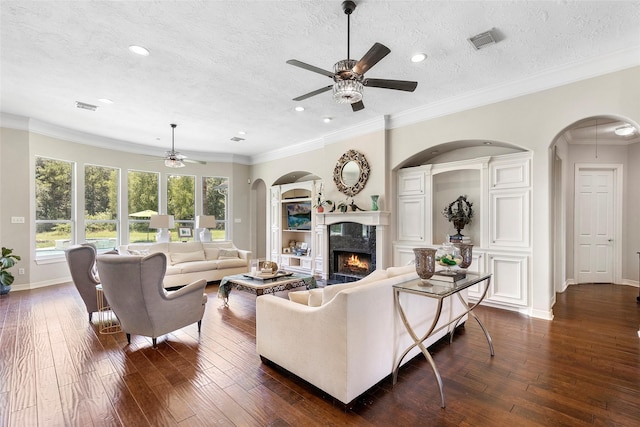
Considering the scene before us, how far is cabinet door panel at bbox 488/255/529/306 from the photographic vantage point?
13.9 ft

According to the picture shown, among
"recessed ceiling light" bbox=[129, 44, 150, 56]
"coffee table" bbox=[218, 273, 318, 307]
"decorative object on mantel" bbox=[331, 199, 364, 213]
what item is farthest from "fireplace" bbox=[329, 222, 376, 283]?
"recessed ceiling light" bbox=[129, 44, 150, 56]

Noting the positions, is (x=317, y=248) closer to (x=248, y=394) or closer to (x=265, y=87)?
(x=265, y=87)

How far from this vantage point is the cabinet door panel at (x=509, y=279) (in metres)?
4.23

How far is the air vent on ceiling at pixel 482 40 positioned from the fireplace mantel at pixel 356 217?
9.65 ft

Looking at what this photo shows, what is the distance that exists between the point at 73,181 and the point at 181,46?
512 cm

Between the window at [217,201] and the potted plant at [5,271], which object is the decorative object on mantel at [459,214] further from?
the potted plant at [5,271]

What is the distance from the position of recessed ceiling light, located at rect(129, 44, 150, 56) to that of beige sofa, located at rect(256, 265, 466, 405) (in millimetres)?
2897

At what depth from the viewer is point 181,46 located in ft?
10.7

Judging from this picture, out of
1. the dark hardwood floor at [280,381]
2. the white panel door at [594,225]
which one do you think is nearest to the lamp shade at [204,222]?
the dark hardwood floor at [280,381]

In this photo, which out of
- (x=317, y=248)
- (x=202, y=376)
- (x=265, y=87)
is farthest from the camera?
(x=317, y=248)

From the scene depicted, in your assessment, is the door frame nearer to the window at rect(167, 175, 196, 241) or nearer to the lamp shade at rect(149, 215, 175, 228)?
the lamp shade at rect(149, 215, 175, 228)

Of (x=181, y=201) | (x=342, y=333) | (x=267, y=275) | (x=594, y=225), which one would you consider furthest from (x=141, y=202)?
(x=594, y=225)

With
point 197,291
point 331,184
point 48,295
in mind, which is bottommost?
point 48,295

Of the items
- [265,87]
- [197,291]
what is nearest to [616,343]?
[197,291]
